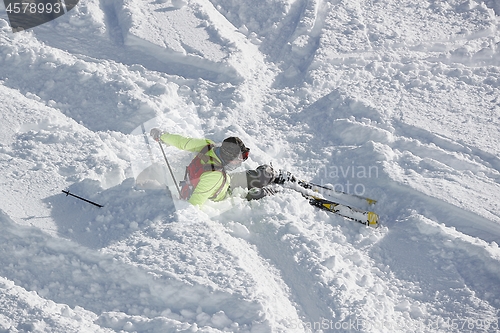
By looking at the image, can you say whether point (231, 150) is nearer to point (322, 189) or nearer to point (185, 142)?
point (185, 142)

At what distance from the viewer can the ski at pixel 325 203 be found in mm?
8008

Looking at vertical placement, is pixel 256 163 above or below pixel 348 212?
below

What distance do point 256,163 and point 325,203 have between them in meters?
1.45

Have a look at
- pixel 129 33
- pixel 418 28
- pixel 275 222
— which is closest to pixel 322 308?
pixel 275 222

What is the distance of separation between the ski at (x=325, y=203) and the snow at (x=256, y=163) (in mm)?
165

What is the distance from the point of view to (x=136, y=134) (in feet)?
29.6

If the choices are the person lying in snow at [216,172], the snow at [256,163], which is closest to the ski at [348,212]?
the snow at [256,163]

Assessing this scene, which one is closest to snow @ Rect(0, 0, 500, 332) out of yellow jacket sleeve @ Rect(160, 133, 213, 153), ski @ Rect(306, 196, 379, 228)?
ski @ Rect(306, 196, 379, 228)

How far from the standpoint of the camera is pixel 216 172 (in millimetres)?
7418

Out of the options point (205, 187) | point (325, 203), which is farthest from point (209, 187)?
point (325, 203)

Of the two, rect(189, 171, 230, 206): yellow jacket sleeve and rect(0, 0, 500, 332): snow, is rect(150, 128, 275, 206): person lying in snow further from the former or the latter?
rect(0, 0, 500, 332): snow

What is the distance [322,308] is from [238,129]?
3935mm

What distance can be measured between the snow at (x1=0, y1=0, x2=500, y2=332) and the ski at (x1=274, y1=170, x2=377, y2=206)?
11.7 inches

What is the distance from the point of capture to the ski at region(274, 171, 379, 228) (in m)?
8.01
